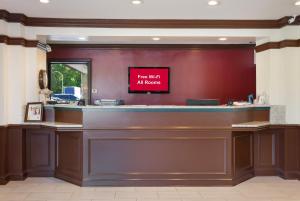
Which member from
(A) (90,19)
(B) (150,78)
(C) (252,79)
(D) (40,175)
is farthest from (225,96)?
(D) (40,175)

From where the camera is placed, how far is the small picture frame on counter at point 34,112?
224 inches

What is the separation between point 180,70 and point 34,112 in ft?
14.1

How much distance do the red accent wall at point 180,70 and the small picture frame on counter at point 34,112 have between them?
10.7 ft

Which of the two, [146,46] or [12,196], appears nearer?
[12,196]

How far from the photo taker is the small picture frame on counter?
224 inches

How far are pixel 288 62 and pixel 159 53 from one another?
382 cm

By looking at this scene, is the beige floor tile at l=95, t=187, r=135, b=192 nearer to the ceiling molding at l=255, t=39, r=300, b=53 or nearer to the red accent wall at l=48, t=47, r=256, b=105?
the ceiling molding at l=255, t=39, r=300, b=53

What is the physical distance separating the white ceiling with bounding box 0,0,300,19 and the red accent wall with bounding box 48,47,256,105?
3.25 meters

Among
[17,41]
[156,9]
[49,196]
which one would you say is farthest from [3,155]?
[156,9]

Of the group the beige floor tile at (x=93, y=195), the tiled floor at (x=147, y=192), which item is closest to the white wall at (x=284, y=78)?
the tiled floor at (x=147, y=192)

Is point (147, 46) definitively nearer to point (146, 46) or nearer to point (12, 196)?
point (146, 46)

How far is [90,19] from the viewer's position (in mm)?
5793

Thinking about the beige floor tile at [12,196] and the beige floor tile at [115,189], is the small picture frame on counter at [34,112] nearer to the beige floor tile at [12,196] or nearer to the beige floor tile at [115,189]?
the beige floor tile at [12,196]

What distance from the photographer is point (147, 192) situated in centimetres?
498
